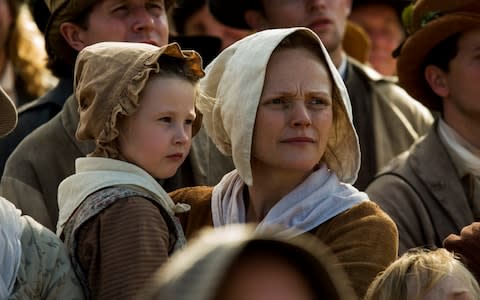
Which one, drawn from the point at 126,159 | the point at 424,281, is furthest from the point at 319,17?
the point at 424,281

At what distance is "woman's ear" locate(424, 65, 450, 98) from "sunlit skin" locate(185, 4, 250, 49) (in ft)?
6.14

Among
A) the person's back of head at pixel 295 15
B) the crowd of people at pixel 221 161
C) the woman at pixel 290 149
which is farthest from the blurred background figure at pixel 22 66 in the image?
the woman at pixel 290 149

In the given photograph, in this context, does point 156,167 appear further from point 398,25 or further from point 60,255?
point 398,25

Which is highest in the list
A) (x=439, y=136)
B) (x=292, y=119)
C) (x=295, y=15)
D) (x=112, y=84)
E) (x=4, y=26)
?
(x=112, y=84)

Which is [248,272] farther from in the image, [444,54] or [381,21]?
[381,21]

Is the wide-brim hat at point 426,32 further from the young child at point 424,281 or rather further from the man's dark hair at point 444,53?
the young child at point 424,281

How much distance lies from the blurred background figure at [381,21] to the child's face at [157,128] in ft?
15.1

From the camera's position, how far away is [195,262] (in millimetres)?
2488

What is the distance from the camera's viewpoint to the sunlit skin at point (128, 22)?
584cm

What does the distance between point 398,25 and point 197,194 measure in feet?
14.4

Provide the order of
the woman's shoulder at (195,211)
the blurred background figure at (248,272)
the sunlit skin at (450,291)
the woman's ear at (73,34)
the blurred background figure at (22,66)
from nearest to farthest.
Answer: the blurred background figure at (248,272), the sunlit skin at (450,291), the woman's shoulder at (195,211), the woman's ear at (73,34), the blurred background figure at (22,66)

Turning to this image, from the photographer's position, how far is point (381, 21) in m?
9.13

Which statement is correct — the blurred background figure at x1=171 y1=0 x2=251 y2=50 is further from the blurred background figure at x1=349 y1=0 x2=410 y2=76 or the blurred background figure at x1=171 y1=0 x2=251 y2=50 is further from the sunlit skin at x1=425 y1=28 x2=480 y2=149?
the sunlit skin at x1=425 y1=28 x2=480 y2=149

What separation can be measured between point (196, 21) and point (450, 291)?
172 inches
